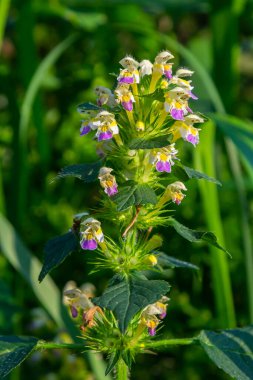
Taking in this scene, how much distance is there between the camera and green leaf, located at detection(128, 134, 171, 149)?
3.49 feet

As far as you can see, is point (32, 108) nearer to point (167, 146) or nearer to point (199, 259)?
point (199, 259)

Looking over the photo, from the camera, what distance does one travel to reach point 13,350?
1.15 meters

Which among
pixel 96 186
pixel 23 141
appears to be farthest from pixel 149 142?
pixel 96 186

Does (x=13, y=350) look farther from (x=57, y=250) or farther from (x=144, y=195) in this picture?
(x=144, y=195)

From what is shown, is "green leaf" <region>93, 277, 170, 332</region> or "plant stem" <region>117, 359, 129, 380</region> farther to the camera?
"plant stem" <region>117, 359, 129, 380</region>

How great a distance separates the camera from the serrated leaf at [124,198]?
3.44ft

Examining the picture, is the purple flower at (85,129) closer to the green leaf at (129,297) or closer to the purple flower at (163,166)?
the purple flower at (163,166)

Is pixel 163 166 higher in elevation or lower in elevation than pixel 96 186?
lower

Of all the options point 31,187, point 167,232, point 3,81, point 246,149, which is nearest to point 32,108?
point 3,81

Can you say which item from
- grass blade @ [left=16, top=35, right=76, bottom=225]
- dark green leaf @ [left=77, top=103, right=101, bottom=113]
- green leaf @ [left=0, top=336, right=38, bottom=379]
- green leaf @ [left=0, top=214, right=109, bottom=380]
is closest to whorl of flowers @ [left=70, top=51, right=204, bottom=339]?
dark green leaf @ [left=77, top=103, right=101, bottom=113]

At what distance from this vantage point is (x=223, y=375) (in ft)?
7.62

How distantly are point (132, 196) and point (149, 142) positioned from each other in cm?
8

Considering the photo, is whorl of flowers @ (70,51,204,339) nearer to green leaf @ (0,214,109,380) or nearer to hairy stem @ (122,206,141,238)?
hairy stem @ (122,206,141,238)

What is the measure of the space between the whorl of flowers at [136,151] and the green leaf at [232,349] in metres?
0.09
